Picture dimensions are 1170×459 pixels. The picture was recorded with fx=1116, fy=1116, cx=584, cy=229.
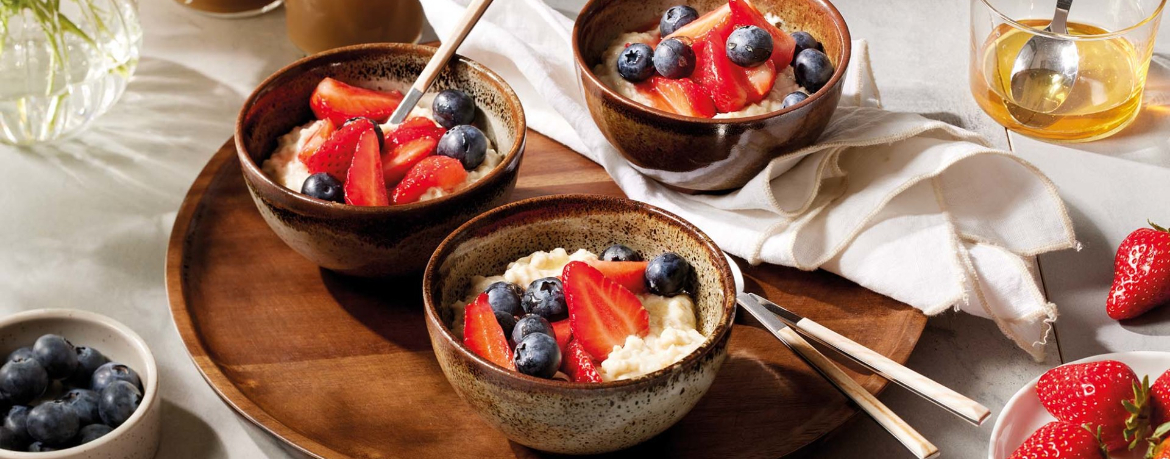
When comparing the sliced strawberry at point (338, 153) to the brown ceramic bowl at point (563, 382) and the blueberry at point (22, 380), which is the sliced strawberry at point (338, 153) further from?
the blueberry at point (22, 380)

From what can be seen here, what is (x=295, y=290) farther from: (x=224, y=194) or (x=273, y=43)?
(x=273, y=43)

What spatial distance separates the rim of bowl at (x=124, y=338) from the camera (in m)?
1.40

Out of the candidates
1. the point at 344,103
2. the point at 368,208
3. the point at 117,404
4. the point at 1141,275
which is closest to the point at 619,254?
the point at 368,208

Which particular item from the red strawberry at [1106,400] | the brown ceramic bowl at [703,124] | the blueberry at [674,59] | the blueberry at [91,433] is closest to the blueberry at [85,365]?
the blueberry at [91,433]

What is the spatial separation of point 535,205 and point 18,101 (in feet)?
3.55

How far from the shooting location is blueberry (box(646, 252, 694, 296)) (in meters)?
1.47

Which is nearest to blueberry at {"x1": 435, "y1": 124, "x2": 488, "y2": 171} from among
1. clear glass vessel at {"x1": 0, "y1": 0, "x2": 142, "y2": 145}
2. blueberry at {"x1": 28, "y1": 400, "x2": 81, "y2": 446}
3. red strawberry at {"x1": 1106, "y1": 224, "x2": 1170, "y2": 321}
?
blueberry at {"x1": 28, "y1": 400, "x2": 81, "y2": 446}

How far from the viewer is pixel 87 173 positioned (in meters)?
2.10

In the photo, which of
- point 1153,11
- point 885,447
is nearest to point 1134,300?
point 885,447

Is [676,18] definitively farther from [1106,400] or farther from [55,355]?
[55,355]

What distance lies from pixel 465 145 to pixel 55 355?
641mm

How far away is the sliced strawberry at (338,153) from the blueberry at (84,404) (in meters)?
0.44

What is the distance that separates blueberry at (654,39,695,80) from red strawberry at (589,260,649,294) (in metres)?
0.40

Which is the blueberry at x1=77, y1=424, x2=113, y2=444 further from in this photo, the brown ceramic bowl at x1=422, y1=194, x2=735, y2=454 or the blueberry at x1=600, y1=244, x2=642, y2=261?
the blueberry at x1=600, y1=244, x2=642, y2=261
